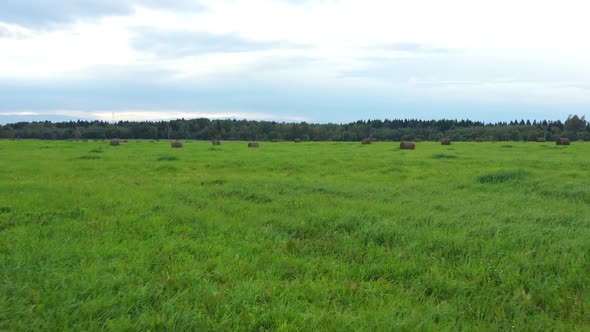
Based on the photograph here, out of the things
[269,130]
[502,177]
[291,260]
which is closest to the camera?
[291,260]

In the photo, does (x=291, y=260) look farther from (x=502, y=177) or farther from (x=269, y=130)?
(x=269, y=130)

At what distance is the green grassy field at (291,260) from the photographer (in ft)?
12.0

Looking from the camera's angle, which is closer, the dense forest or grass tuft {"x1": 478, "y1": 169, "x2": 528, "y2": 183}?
grass tuft {"x1": 478, "y1": 169, "x2": 528, "y2": 183}

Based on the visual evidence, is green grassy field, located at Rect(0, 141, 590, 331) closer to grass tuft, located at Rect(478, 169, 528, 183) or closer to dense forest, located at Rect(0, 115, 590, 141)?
grass tuft, located at Rect(478, 169, 528, 183)

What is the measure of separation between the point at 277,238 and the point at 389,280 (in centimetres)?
188

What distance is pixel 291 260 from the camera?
4980mm

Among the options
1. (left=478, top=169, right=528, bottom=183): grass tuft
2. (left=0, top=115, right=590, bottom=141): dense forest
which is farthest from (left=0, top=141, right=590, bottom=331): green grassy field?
(left=0, top=115, right=590, bottom=141): dense forest

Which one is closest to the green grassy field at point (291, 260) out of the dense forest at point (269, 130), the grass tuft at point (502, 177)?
the grass tuft at point (502, 177)

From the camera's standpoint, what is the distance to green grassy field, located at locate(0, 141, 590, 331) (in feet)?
12.0

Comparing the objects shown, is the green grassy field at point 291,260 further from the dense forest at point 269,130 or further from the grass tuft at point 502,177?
the dense forest at point 269,130

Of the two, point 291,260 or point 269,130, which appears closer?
point 291,260

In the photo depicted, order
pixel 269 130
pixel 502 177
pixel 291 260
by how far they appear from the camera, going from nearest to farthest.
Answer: pixel 291 260, pixel 502 177, pixel 269 130

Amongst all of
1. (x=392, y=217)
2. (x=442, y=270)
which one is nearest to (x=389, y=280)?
(x=442, y=270)

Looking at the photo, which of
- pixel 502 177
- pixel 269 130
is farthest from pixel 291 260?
pixel 269 130
